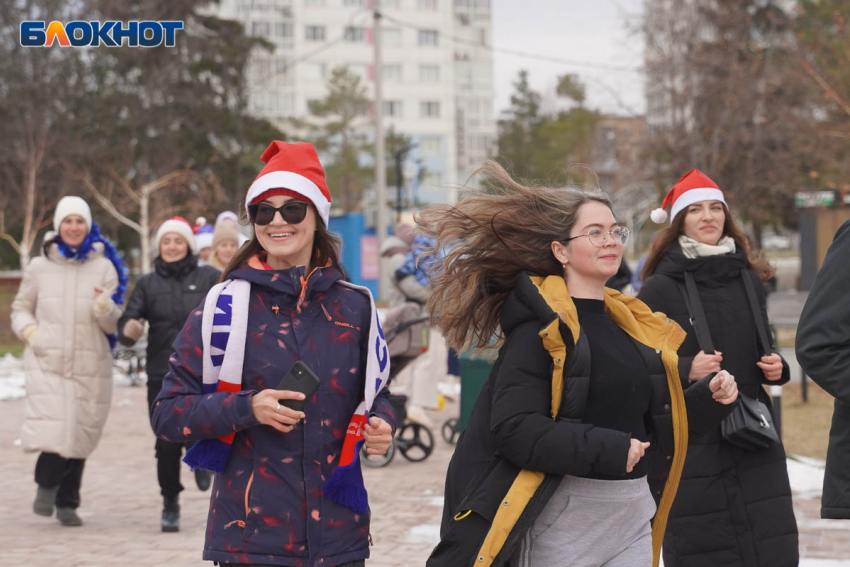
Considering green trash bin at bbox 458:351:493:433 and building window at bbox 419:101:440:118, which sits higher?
building window at bbox 419:101:440:118

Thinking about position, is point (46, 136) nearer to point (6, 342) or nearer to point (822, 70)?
point (6, 342)

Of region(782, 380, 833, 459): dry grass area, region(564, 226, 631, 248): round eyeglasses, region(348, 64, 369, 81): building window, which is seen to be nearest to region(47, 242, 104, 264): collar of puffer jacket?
region(564, 226, 631, 248): round eyeglasses

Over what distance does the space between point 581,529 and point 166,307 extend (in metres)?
5.02

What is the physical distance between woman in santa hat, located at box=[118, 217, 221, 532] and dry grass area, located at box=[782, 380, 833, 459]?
221 inches

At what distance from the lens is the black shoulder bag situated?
16.6ft

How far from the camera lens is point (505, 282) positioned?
4.01m

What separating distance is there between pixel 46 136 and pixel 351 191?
3831 cm

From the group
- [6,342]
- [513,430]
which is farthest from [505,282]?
[6,342]

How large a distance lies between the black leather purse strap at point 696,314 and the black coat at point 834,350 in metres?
1.52

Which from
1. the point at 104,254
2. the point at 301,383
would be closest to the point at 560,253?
the point at 301,383

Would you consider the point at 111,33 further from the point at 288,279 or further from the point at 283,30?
the point at 283,30

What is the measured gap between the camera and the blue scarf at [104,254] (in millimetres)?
8250

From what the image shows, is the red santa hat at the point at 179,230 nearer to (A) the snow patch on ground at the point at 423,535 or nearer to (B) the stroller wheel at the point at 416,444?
(A) the snow patch on ground at the point at 423,535

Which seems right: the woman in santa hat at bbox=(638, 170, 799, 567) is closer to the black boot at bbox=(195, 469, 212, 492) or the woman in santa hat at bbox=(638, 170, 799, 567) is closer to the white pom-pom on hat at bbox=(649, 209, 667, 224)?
the white pom-pom on hat at bbox=(649, 209, 667, 224)
